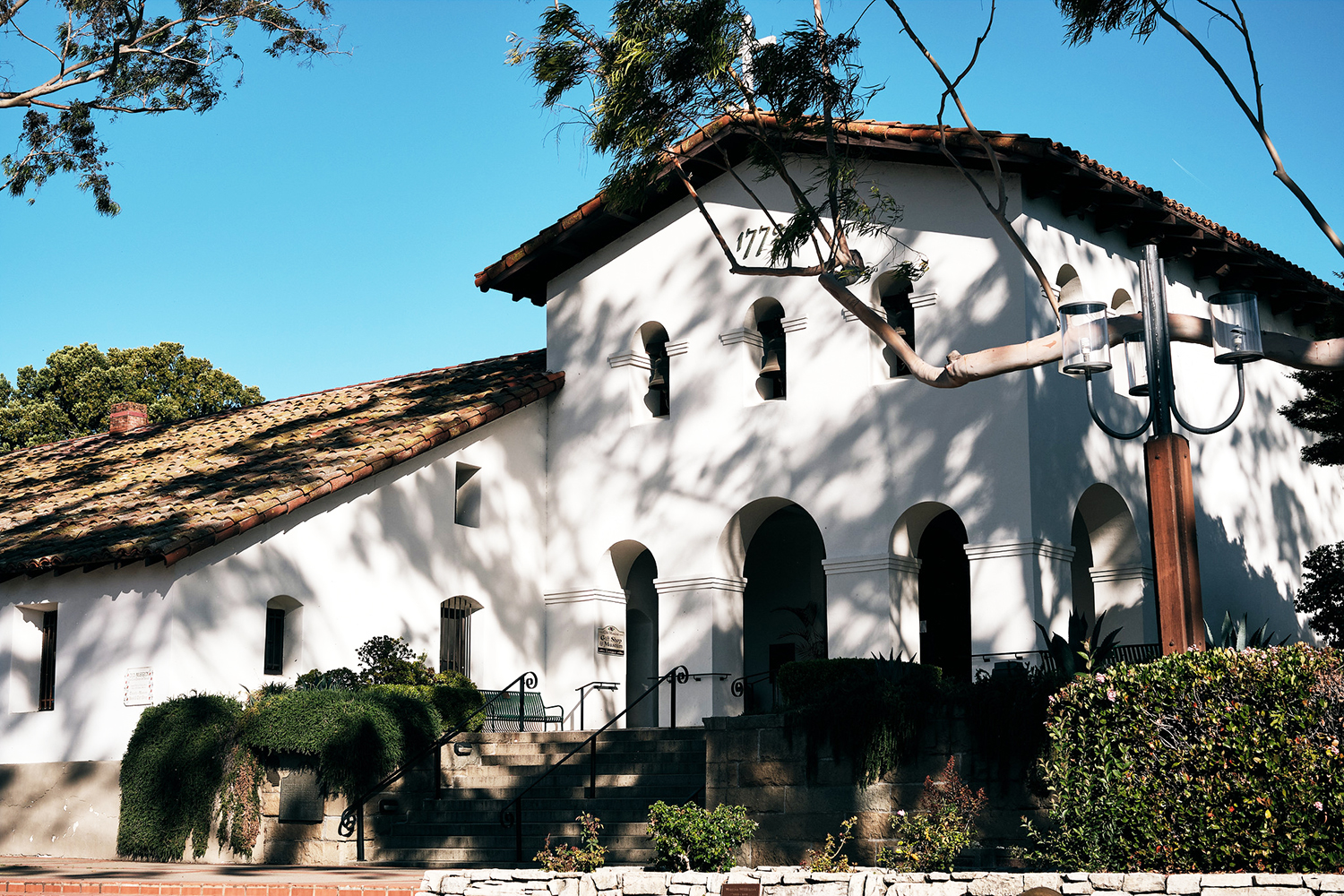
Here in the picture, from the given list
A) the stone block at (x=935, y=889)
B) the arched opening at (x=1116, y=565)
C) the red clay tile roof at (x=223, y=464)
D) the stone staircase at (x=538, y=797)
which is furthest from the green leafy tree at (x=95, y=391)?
the stone block at (x=935, y=889)

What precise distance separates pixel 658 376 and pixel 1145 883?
1371cm

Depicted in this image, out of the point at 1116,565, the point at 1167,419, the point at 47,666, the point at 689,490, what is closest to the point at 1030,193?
the point at 1116,565

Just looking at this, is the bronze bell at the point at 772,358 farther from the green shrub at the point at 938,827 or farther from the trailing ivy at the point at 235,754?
the green shrub at the point at 938,827

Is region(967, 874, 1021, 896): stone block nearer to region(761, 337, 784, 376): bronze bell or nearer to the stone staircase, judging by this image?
the stone staircase

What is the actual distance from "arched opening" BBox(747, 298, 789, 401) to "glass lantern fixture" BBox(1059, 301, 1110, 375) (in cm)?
1025

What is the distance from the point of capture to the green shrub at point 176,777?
51.8ft

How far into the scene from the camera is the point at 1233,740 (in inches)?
336

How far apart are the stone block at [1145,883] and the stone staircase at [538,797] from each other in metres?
6.20

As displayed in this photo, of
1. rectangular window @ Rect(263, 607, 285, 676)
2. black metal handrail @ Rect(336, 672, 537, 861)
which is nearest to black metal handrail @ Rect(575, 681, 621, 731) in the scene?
black metal handrail @ Rect(336, 672, 537, 861)

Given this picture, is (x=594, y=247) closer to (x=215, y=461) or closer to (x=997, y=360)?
(x=215, y=461)

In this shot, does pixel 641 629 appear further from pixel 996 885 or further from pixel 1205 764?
pixel 1205 764

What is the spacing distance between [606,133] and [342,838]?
8.38 m

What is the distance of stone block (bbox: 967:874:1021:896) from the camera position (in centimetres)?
907

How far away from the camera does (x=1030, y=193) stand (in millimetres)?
17531
